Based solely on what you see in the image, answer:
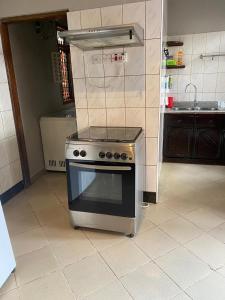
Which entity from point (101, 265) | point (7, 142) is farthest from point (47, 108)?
point (101, 265)

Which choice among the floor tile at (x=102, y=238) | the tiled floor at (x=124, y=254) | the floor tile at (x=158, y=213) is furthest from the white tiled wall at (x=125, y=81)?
the floor tile at (x=102, y=238)

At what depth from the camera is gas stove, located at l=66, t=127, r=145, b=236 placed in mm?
1851

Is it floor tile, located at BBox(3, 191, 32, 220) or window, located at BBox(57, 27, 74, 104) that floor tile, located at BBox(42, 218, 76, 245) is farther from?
window, located at BBox(57, 27, 74, 104)

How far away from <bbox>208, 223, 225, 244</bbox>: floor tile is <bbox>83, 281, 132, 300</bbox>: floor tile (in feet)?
3.11

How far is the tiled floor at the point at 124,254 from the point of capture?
1.53 metres

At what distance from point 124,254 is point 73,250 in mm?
421

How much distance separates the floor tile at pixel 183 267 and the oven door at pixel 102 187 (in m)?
0.43

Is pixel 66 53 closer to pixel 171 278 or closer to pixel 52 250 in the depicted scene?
pixel 52 250

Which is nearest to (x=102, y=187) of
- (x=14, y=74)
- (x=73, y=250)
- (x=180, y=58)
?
(x=73, y=250)

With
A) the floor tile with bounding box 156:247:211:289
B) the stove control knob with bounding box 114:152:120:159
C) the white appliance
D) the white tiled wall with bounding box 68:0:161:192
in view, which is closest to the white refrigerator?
the stove control knob with bounding box 114:152:120:159

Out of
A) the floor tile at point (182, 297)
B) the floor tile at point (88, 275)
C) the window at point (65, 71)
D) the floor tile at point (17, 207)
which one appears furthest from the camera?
the window at point (65, 71)

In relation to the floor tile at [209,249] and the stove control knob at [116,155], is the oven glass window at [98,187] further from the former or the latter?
the floor tile at [209,249]

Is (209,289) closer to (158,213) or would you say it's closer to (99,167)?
(158,213)

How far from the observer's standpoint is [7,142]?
2.66 meters
